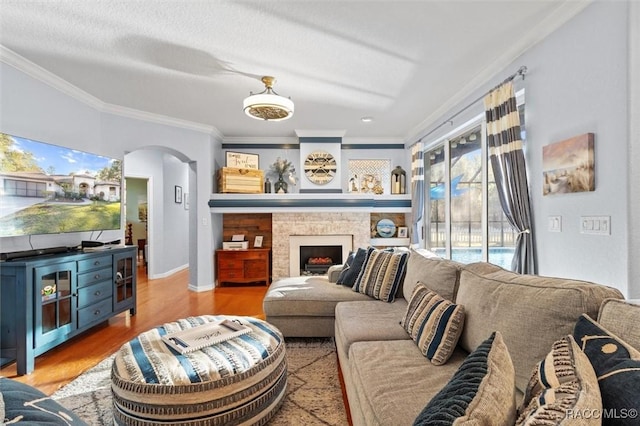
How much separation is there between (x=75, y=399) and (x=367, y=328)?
1.97 m

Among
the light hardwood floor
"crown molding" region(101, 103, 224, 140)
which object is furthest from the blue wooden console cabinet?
"crown molding" region(101, 103, 224, 140)

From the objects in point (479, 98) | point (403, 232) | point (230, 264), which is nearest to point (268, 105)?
point (479, 98)

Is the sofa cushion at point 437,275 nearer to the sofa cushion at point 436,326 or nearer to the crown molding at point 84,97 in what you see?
the sofa cushion at point 436,326

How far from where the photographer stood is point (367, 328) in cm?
200

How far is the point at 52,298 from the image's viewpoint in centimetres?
257

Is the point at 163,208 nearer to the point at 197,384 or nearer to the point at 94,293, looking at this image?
the point at 94,293

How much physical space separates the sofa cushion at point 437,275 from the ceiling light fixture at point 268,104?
1.97 metres

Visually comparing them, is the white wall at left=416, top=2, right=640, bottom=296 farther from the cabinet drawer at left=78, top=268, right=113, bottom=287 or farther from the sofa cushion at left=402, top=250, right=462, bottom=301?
the cabinet drawer at left=78, top=268, right=113, bottom=287

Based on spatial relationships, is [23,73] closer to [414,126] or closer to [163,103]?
[163,103]

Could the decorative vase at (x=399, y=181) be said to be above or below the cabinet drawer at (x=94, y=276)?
above

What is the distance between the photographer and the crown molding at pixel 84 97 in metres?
2.68

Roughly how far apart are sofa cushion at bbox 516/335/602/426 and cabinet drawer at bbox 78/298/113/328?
3506mm

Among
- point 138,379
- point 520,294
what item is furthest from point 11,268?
point 520,294

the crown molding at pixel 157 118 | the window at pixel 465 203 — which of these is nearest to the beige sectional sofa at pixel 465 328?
the window at pixel 465 203
